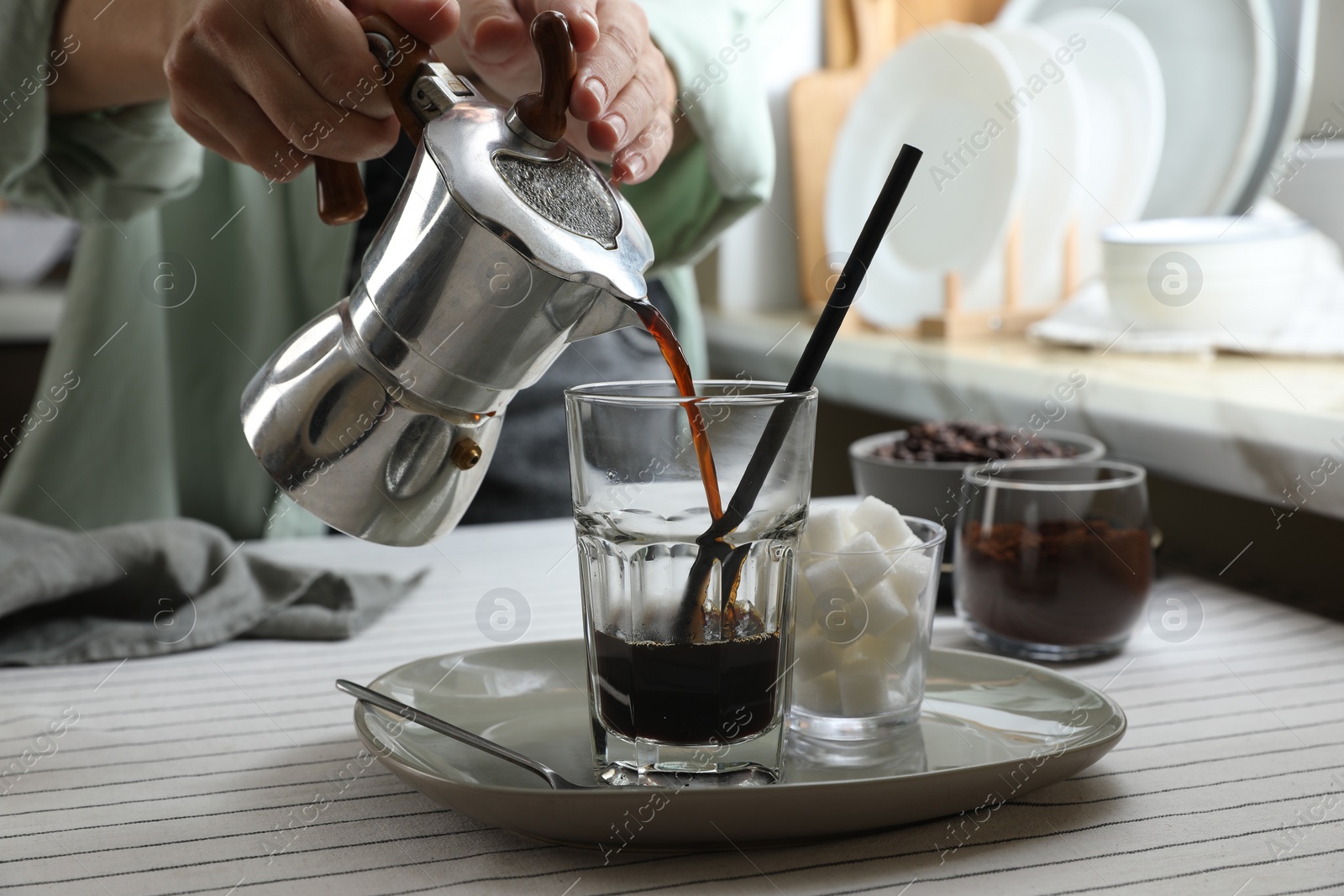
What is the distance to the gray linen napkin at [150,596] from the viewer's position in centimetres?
69

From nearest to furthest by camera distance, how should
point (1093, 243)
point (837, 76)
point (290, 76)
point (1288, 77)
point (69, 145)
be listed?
point (290, 76) < point (69, 145) < point (1288, 77) < point (1093, 243) < point (837, 76)

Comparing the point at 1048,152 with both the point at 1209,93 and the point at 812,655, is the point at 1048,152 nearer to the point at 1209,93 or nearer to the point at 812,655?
the point at 1209,93

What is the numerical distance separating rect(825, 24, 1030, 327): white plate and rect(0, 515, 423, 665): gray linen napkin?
0.86 metres

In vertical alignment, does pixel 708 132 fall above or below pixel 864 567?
above

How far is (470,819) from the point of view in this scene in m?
0.45

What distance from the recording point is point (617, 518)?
0.47 m

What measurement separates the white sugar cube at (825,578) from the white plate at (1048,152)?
923mm

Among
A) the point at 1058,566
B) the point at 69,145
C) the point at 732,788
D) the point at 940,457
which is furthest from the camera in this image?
the point at 69,145

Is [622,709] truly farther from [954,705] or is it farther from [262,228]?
[262,228]

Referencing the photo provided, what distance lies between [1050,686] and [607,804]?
0.25 m

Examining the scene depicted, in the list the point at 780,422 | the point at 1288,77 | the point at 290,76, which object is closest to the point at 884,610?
the point at 780,422

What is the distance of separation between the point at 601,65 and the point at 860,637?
0.96ft

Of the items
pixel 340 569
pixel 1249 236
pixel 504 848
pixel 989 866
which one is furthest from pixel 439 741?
pixel 1249 236

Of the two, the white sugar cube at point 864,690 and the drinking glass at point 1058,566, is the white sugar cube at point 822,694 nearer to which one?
the white sugar cube at point 864,690
